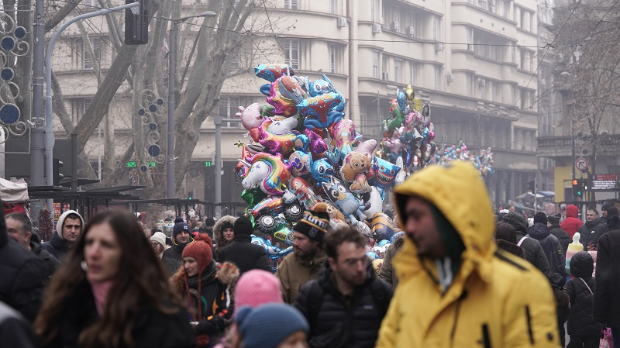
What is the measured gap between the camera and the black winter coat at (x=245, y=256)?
10.2 meters

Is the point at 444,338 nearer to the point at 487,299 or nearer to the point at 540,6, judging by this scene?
the point at 487,299

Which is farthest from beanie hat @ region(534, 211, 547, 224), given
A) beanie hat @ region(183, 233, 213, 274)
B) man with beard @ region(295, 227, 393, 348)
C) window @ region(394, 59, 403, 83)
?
window @ region(394, 59, 403, 83)

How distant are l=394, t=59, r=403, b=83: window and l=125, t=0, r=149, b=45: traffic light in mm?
46548

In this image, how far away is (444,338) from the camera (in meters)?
4.26

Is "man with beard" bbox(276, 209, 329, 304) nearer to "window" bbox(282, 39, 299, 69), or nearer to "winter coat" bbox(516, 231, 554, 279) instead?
"winter coat" bbox(516, 231, 554, 279)

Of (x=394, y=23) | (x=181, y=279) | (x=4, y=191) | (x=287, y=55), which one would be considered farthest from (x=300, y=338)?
(x=394, y=23)

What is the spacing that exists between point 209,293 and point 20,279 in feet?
8.59

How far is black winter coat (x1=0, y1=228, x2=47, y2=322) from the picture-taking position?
5453 millimetres

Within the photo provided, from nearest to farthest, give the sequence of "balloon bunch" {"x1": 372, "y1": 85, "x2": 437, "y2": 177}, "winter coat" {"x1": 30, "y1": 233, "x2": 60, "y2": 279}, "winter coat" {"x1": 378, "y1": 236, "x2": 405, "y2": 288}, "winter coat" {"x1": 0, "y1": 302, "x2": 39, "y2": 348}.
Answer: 1. "winter coat" {"x1": 0, "y1": 302, "x2": 39, "y2": 348}
2. "winter coat" {"x1": 30, "y1": 233, "x2": 60, "y2": 279}
3. "winter coat" {"x1": 378, "y1": 236, "x2": 405, "y2": 288}
4. "balloon bunch" {"x1": 372, "y1": 85, "x2": 437, "y2": 177}

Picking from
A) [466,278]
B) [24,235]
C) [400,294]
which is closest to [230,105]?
[24,235]

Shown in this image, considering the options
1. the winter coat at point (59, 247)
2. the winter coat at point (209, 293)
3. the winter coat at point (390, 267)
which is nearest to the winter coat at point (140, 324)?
the winter coat at point (209, 293)

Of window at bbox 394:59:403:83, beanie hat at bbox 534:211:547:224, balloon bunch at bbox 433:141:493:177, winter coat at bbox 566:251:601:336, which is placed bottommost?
winter coat at bbox 566:251:601:336

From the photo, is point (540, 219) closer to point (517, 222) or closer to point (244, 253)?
point (517, 222)

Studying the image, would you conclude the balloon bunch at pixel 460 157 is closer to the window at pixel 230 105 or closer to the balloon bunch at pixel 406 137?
the window at pixel 230 105
